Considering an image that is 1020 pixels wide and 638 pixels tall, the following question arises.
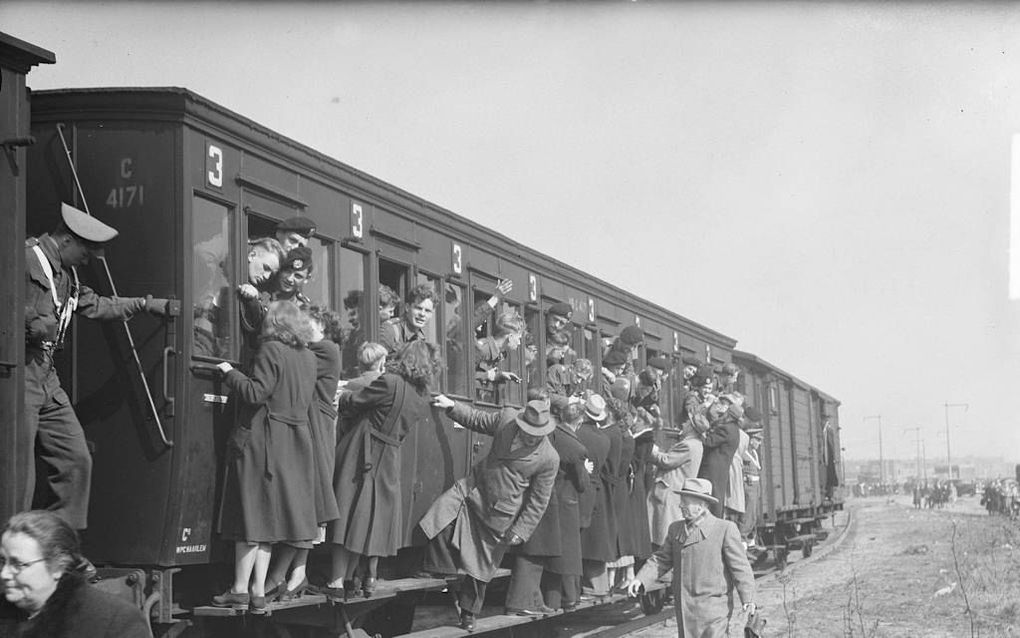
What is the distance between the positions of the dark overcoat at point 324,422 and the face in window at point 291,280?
357 millimetres

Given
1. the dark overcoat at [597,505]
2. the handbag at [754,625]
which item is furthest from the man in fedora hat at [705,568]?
the dark overcoat at [597,505]

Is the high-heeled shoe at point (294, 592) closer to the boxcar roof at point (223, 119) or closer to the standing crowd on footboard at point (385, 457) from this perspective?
the standing crowd on footboard at point (385, 457)

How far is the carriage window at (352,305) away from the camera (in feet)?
27.8

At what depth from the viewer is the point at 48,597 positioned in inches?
165

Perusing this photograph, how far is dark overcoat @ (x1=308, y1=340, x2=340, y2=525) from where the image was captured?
7531mm

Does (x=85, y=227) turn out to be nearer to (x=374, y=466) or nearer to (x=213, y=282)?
(x=213, y=282)

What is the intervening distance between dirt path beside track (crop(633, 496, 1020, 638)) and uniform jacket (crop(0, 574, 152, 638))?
796 cm

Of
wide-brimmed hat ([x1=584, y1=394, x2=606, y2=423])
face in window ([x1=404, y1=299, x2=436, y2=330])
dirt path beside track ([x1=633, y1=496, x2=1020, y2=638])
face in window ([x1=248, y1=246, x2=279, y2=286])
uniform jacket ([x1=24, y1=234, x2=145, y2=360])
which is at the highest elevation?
face in window ([x1=248, y1=246, x2=279, y2=286])

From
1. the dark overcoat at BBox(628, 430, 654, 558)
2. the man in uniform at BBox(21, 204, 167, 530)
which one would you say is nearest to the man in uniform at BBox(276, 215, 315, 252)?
the man in uniform at BBox(21, 204, 167, 530)

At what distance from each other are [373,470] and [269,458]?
123 cm

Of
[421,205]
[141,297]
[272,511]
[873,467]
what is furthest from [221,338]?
[873,467]

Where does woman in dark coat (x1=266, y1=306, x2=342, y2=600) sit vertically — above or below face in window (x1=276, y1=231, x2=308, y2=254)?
below

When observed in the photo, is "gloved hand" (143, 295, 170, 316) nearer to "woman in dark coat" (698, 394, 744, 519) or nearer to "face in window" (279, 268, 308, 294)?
"face in window" (279, 268, 308, 294)

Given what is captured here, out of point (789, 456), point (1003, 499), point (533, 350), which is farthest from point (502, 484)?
point (1003, 499)
